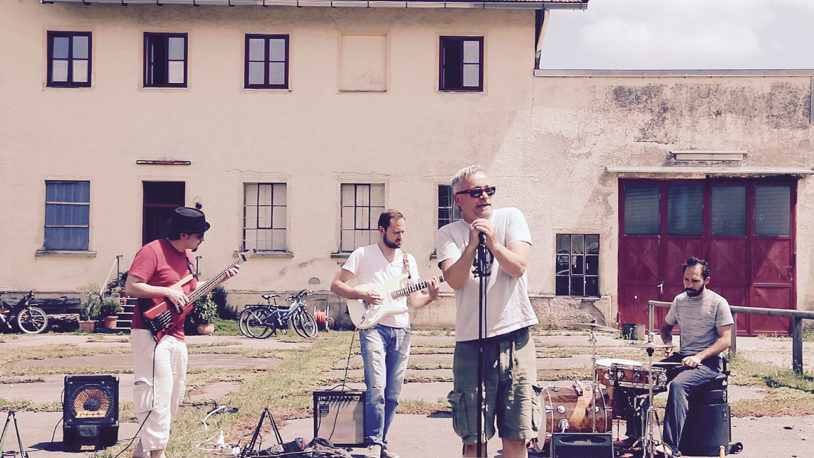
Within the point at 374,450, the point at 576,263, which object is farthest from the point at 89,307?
the point at 374,450

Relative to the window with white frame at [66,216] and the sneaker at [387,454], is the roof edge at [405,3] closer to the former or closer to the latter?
the window with white frame at [66,216]

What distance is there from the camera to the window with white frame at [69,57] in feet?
65.5

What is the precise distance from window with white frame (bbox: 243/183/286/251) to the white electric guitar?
1290 centimetres

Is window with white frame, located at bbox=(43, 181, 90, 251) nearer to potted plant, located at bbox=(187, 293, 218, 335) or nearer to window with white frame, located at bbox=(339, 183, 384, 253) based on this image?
potted plant, located at bbox=(187, 293, 218, 335)

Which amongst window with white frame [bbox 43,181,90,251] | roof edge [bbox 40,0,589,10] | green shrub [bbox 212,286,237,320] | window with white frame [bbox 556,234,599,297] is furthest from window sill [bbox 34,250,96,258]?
window with white frame [bbox 556,234,599,297]

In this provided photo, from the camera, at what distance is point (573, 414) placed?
22.2 feet

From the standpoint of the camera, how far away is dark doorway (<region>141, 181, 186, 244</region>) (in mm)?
20003

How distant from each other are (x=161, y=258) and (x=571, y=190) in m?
14.3

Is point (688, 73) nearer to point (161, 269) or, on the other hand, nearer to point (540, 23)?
point (540, 23)

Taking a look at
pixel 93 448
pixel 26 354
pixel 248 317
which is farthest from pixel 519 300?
pixel 248 317

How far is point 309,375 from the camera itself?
1157cm

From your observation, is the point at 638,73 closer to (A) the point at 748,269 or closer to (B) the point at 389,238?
(A) the point at 748,269

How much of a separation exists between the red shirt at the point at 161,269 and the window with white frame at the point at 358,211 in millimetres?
13515

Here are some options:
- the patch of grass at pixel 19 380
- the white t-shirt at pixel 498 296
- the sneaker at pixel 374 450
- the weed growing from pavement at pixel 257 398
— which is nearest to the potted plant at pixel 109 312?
the weed growing from pavement at pixel 257 398
